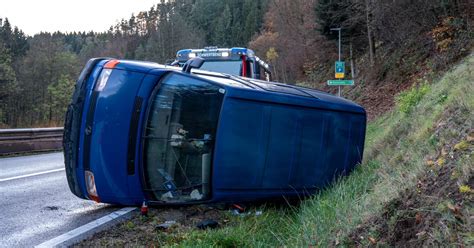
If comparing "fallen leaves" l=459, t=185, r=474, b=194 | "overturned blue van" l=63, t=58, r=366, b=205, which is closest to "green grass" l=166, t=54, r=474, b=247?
"overturned blue van" l=63, t=58, r=366, b=205

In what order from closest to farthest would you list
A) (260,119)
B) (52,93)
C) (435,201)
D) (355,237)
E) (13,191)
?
1. (435,201)
2. (355,237)
3. (260,119)
4. (13,191)
5. (52,93)

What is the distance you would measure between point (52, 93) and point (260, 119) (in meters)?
47.2

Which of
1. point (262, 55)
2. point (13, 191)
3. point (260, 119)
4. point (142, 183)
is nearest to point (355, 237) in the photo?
point (260, 119)

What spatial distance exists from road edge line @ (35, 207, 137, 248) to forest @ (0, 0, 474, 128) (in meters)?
12.4

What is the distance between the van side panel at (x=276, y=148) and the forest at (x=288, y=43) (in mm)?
10241

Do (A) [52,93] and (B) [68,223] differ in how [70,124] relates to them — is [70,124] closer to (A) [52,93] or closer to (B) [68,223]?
(B) [68,223]

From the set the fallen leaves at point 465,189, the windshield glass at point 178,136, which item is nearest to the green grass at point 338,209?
the fallen leaves at point 465,189

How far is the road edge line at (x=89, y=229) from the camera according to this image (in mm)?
4684

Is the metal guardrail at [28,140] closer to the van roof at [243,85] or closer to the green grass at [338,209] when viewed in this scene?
the van roof at [243,85]

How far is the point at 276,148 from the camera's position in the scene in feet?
18.3

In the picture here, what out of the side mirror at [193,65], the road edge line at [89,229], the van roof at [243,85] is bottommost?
the road edge line at [89,229]

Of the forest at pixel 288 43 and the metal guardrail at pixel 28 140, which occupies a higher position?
the forest at pixel 288 43

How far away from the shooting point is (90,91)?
5598 millimetres

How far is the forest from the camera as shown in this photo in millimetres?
17812
